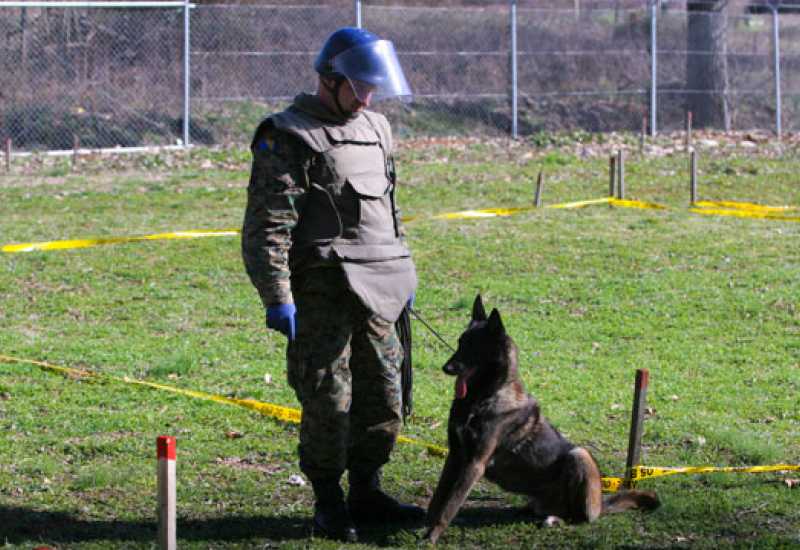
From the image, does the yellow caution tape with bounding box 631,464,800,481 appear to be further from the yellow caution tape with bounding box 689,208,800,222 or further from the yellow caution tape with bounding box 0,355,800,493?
the yellow caution tape with bounding box 689,208,800,222

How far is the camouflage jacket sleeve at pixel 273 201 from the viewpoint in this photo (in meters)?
4.84

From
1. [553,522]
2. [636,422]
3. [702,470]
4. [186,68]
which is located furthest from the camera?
[186,68]

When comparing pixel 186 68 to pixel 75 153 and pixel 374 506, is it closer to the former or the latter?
pixel 75 153

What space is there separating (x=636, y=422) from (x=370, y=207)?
1.68 m

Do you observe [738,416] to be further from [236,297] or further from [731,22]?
[731,22]

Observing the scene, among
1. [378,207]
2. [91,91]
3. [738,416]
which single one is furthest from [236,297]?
[91,91]

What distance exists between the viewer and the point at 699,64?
22.1 m

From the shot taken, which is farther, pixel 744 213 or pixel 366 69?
pixel 744 213

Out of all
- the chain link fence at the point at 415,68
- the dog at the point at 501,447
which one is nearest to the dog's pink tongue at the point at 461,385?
the dog at the point at 501,447

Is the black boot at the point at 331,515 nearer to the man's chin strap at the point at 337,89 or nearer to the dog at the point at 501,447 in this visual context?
the dog at the point at 501,447

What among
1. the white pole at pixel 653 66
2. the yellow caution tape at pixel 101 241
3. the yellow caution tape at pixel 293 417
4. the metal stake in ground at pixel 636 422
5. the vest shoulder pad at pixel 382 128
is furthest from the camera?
the white pole at pixel 653 66

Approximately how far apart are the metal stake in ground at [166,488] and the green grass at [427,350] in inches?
Answer: 49.4

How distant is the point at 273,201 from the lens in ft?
16.0

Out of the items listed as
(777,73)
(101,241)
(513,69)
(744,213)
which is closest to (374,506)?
(101,241)
